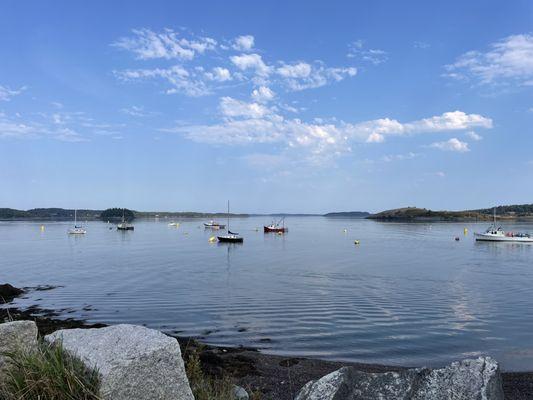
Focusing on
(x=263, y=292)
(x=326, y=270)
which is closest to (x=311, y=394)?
(x=263, y=292)

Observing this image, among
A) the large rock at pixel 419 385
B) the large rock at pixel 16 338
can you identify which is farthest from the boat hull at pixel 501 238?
the large rock at pixel 16 338

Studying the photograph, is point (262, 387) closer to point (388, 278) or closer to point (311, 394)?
point (311, 394)

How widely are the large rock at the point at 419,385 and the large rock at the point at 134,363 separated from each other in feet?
5.35

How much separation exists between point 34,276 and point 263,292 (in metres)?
23.6

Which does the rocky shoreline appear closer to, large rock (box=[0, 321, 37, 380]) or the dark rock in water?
large rock (box=[0, 321, 37, 380])

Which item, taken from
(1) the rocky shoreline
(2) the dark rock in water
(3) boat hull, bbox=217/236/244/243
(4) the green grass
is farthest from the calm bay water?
(3) boat hull, bbox=217/236/244/243

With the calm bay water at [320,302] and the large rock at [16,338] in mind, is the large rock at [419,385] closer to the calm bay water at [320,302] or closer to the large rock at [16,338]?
the large rock at [16,338]

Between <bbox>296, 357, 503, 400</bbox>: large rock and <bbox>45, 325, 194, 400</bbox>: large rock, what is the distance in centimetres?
163

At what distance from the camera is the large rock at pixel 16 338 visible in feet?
20.5

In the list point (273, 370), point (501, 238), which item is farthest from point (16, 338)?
point (501, 238)

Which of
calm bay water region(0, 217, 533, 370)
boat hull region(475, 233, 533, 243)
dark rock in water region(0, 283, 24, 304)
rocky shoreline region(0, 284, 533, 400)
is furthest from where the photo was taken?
boat hull region(475, 233, 533, 243)

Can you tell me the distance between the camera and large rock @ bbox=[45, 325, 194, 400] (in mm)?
5305

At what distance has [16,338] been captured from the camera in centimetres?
640

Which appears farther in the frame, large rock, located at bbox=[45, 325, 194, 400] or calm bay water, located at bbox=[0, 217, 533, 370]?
calm bay water, located at bbox=[0, 217, 533, 370]
